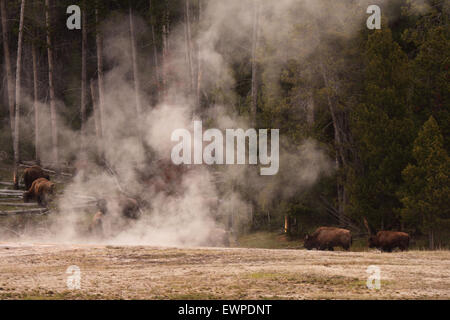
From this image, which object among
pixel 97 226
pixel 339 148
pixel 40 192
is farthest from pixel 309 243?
pixel 40 192

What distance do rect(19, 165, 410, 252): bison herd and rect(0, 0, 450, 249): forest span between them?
0.67 metres

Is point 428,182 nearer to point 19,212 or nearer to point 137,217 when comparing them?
point 137,217

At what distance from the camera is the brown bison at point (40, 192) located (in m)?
19.6

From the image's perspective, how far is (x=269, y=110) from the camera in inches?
765

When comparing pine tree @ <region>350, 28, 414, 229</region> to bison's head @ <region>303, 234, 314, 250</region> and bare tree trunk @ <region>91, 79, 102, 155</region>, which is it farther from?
bare tree trunk @ <region>91, 79, 102, 155</region>

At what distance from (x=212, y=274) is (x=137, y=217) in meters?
10.5

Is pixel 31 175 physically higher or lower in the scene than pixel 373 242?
higher

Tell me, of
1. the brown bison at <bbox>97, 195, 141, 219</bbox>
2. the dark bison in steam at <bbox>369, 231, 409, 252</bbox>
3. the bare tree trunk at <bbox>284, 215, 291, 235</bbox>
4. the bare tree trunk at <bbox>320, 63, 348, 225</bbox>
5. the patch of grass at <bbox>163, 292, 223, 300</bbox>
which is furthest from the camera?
the bare tree trunk at <bbox>284, 215, 291, 235</bbox>

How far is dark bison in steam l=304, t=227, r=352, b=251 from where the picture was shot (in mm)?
16031

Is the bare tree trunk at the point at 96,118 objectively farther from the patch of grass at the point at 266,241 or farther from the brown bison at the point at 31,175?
the patch of grass at the point at 266,241

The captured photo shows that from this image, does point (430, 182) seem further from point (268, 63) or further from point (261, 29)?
point (261, 29)

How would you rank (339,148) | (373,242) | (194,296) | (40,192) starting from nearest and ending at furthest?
1. (194,296)
2. (373,242)
3. (339,148)
4. (40,192)

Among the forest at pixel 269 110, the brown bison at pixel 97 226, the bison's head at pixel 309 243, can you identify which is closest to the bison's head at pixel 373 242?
the forest at pixel 269 110

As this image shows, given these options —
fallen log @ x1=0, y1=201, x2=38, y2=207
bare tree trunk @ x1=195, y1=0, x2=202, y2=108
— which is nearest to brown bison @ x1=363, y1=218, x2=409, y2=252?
bare tree trunk @ x1=195, y1=0, x2=202, y2=108
